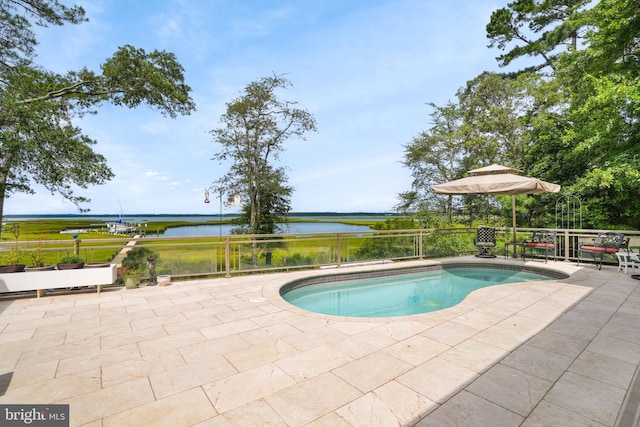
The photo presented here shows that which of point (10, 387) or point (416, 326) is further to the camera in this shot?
point (416, 326)

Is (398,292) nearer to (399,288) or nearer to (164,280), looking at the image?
(399,288)

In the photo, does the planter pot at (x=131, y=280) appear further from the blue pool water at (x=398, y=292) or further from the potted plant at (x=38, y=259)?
the blue pool water at (x=398, y=292)

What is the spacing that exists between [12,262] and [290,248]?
5.09 m

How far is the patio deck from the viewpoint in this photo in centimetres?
183

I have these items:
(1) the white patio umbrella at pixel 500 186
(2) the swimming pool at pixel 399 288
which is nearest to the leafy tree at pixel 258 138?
(2) the swimming pool at pixel 399 288

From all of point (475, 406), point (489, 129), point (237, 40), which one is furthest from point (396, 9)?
point (475, 406)

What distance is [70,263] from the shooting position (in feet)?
16.0

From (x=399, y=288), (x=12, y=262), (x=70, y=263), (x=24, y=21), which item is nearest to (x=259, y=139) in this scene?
(x=24, y=21)

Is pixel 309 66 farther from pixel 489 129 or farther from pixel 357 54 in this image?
pixel 489 129

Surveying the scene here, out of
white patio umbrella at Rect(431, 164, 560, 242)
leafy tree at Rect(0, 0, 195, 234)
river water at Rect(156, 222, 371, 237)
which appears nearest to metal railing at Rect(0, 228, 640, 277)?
white patio umbrella at Rect(431, 164, 560, 242)

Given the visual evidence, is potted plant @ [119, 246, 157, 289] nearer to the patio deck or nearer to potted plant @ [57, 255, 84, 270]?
potted plant @ [57, 255, 84, 270]

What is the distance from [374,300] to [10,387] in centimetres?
477

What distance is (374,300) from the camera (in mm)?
5461

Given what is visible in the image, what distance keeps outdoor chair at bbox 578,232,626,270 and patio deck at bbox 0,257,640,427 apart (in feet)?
8.94
